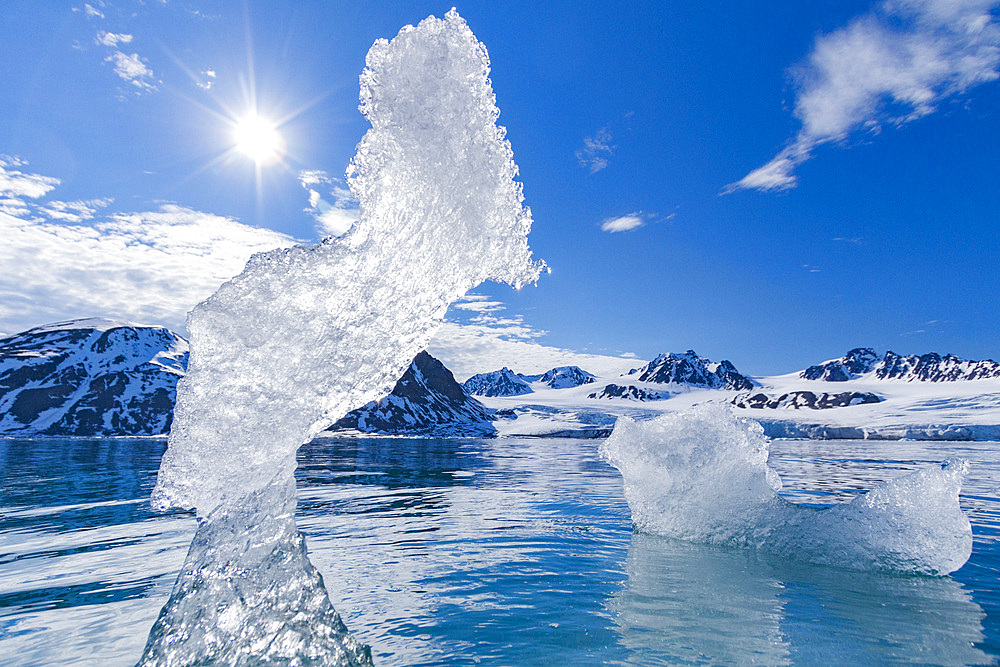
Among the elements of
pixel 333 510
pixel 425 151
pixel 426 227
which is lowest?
pixel 333 510

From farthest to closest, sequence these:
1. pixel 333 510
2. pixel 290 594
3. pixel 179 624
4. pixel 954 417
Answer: pixel 954 417
pixel 333 510
pixel 290 594
pixel 179 624

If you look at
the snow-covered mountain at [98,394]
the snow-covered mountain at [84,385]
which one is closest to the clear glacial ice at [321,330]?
the snow-covered mountain at [98,394]

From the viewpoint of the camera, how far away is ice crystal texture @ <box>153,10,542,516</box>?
18.8ft

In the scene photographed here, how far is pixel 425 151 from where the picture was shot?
21.4 feet

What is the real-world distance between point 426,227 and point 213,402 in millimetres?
3156

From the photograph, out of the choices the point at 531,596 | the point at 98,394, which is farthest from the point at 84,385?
the point at 531,596

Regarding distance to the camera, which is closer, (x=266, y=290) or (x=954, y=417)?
(x=266, y=290)

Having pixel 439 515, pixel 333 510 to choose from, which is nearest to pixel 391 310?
pixel 439 515

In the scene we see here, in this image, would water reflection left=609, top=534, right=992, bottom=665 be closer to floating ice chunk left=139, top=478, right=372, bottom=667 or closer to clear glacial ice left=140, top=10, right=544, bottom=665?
floating ice chunk left=139, top=478, right=372, bottom=667

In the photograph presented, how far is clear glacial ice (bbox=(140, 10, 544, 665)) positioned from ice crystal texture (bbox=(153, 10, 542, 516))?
0.05ft

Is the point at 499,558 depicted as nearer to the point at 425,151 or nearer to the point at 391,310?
the point at 391,310

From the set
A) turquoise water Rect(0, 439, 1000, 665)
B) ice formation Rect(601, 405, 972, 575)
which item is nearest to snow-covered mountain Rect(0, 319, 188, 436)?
turquoise water Rect(0, 439, 1000, 665)

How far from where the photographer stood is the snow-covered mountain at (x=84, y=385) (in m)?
150

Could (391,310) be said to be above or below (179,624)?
above
